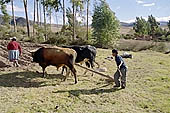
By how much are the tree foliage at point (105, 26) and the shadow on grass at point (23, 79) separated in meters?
18.2

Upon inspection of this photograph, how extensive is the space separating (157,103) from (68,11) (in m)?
28.9

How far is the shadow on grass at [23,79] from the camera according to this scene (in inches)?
340

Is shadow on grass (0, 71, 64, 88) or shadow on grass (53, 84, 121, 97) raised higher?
shadow on grass (0, 71, 64, 88)

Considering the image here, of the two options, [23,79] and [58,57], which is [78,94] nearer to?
[58,57]

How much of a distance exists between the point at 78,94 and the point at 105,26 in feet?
68.8

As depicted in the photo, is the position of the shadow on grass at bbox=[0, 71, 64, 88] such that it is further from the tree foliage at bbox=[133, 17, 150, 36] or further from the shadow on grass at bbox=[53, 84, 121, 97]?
the tree foliage at bbox=[133, 17, 150, 36]

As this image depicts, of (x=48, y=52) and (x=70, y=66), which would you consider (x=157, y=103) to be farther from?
(x=48, y=52)

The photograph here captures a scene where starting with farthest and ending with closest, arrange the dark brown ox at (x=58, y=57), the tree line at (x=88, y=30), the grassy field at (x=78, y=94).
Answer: the tree line at (x=88, y=30), the dark brown ox at (x=58, y=57), the grassy field at (x=78, y=94)

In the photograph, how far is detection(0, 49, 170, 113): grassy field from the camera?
22.0 feet

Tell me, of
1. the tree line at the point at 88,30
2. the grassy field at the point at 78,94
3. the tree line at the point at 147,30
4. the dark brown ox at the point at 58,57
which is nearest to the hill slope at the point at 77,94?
the grassy field at the point at 78,94

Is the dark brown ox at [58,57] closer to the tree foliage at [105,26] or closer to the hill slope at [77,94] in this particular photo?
the hill slope at [77,94]

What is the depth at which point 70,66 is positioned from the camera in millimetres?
9234

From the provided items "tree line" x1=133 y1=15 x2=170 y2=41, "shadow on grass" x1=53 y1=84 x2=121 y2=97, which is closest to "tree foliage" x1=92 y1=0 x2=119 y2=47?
"shadow on grass" x1=53 y1=84 x2=121 y2=97

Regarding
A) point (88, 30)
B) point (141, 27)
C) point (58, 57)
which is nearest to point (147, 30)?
point (141, 27)
